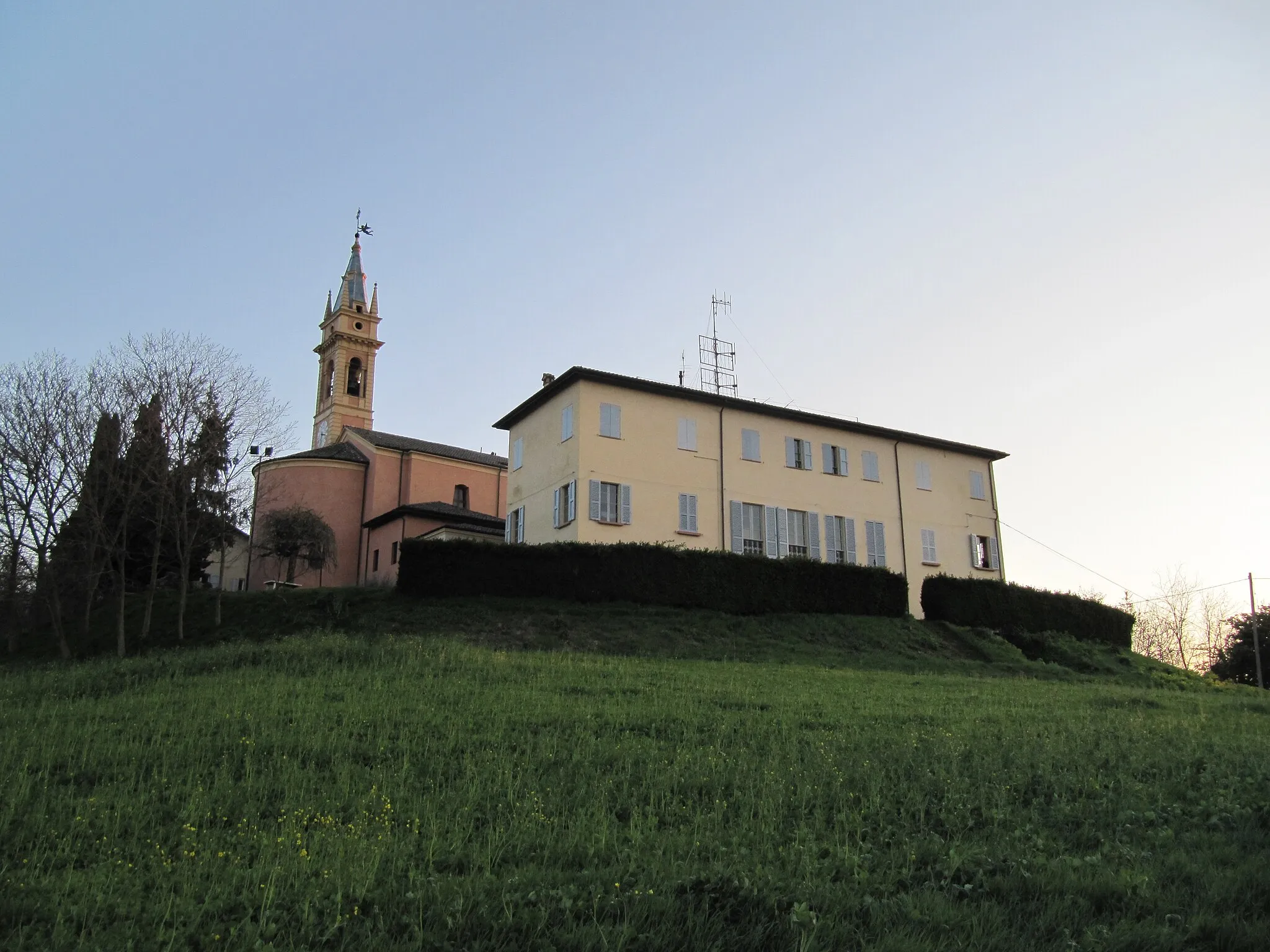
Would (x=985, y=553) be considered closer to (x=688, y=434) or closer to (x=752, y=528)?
(x=752, y=528)

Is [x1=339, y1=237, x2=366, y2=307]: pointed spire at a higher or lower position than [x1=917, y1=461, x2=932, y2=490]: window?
higher

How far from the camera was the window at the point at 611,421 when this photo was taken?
34188 millimetres

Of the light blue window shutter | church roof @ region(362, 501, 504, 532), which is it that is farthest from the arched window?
the light blue window shutter

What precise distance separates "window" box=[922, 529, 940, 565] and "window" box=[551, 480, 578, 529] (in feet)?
49.1

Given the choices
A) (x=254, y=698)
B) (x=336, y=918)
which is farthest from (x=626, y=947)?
(x=254, y=698)

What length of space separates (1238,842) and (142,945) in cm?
821

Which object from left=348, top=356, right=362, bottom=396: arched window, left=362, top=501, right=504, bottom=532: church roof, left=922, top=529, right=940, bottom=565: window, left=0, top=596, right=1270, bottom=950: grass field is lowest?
left=0, top=596, right=1270, bottom=950: grass field

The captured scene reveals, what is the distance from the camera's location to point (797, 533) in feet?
122

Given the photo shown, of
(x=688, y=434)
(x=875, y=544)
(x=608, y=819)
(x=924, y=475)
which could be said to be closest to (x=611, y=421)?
(x=688, y=434)

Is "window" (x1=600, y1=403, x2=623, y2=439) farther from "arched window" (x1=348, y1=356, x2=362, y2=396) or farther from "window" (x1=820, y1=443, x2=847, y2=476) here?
"arched window" (x1=348, y1=356, x2=362, y2=396)

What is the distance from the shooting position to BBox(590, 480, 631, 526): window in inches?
1308

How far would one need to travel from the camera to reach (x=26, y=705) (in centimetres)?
1421

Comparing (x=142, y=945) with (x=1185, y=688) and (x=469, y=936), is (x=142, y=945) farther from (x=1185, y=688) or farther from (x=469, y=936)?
(x=1185, y=688)

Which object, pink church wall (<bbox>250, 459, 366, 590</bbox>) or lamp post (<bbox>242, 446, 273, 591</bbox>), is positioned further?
pink church wall (<bbox>250, 459, 366, 590</bbox>)
